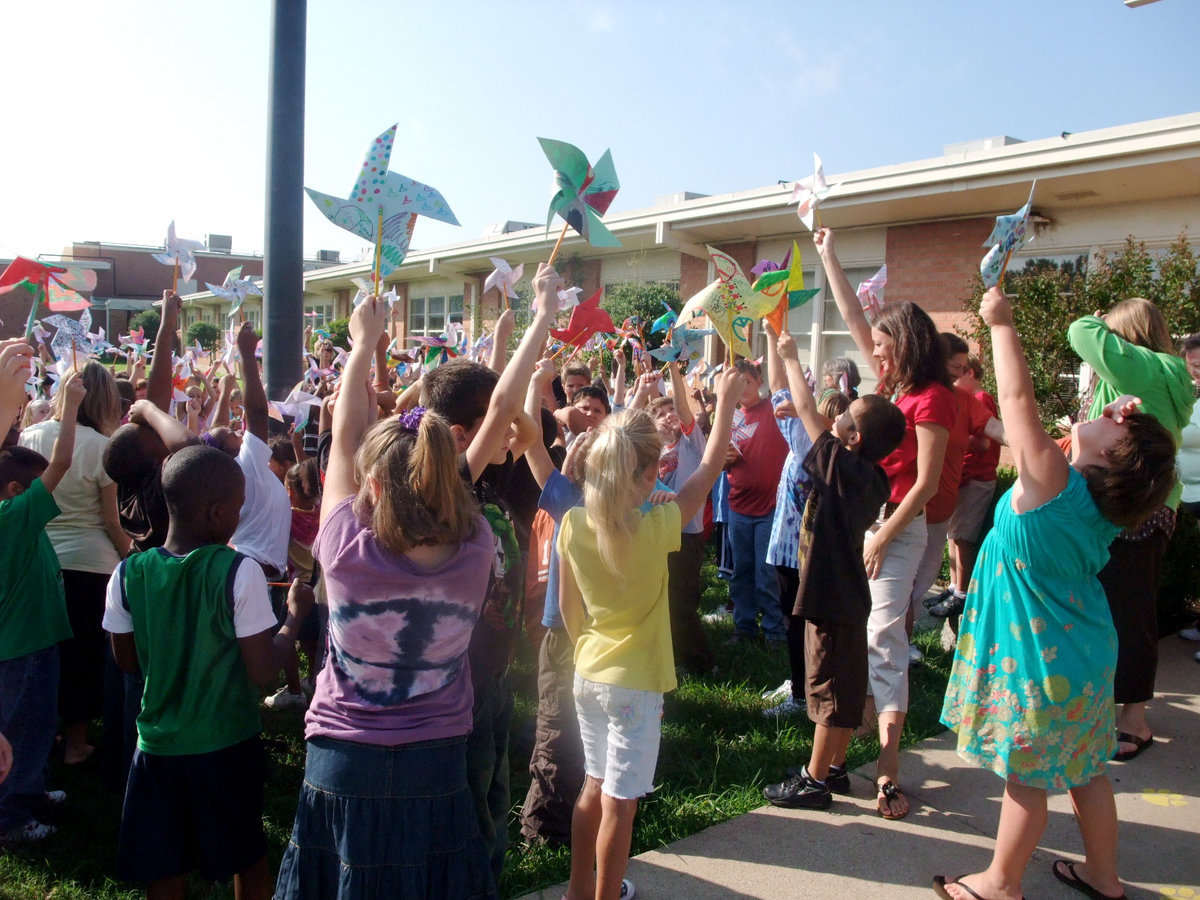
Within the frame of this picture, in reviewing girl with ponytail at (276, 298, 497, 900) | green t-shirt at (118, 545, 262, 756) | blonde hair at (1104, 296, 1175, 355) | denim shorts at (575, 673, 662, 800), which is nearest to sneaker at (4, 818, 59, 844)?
green t-shirt at (118, 545, 262, 756)

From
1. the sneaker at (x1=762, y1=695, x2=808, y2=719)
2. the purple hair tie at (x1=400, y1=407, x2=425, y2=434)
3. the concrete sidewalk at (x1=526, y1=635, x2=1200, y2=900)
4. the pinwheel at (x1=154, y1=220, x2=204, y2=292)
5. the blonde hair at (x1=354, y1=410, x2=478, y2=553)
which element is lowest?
the concrete sidewalk at (x1=526, y1=635, x2=1200, y2=900)

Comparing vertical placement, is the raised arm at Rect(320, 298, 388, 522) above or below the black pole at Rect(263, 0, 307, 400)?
below

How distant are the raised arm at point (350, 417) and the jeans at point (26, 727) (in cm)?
186

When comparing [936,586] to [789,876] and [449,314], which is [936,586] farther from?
[449,314]

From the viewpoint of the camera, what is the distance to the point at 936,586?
6.79 meters

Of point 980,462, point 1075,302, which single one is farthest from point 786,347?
point 1075,302

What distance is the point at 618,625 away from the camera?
2.48 meters

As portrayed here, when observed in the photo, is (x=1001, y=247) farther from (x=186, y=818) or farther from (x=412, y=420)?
(x=186, y=818)

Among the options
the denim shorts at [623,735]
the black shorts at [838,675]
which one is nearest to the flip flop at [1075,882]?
the black shorts at [838,675]

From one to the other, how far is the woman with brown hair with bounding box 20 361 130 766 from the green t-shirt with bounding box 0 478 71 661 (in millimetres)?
401

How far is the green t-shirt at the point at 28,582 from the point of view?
3012mm

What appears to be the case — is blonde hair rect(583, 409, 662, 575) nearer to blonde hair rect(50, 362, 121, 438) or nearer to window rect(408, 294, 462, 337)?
blonde hair rect(50, 362, 121, 438)

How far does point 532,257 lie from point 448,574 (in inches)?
566

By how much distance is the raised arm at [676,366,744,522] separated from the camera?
261cm
